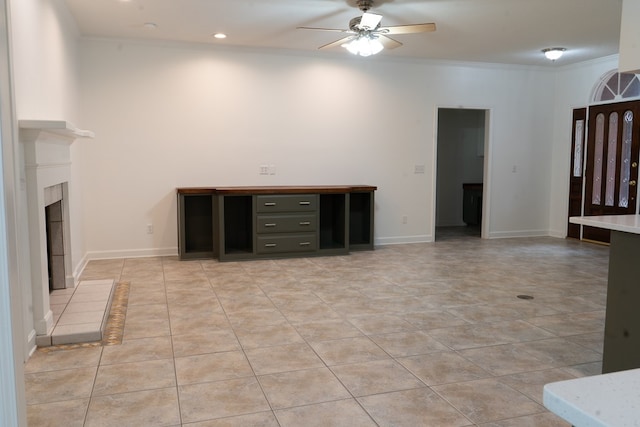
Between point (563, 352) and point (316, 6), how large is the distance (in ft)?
12.1

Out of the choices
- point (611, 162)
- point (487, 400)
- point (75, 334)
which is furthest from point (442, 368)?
point (611, 162)

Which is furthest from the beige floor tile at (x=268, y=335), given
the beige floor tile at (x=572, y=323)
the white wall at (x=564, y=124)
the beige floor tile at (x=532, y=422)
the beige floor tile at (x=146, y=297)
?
the white wall at (x=564, y=124)

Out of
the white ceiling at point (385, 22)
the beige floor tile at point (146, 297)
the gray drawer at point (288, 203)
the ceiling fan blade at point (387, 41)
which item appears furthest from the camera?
the gray drawer at point (288, 203)

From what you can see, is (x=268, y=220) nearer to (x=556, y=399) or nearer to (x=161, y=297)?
(x=161, y=297)

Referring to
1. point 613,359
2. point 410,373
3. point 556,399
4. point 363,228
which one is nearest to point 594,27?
point 363,228

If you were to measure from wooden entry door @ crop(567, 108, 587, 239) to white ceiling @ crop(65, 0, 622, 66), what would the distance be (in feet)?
3.89

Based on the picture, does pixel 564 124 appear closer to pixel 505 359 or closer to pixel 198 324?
pixel 505 359

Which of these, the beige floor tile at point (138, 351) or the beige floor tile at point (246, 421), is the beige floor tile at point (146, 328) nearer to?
the beige floor tile at point (138, 351)

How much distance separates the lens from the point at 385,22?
5.36 metres

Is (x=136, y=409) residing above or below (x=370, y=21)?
below

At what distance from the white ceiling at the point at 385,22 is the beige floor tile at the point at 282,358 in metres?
3.22

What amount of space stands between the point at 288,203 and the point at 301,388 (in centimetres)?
372

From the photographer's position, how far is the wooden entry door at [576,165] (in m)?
7.66

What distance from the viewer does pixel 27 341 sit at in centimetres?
303
